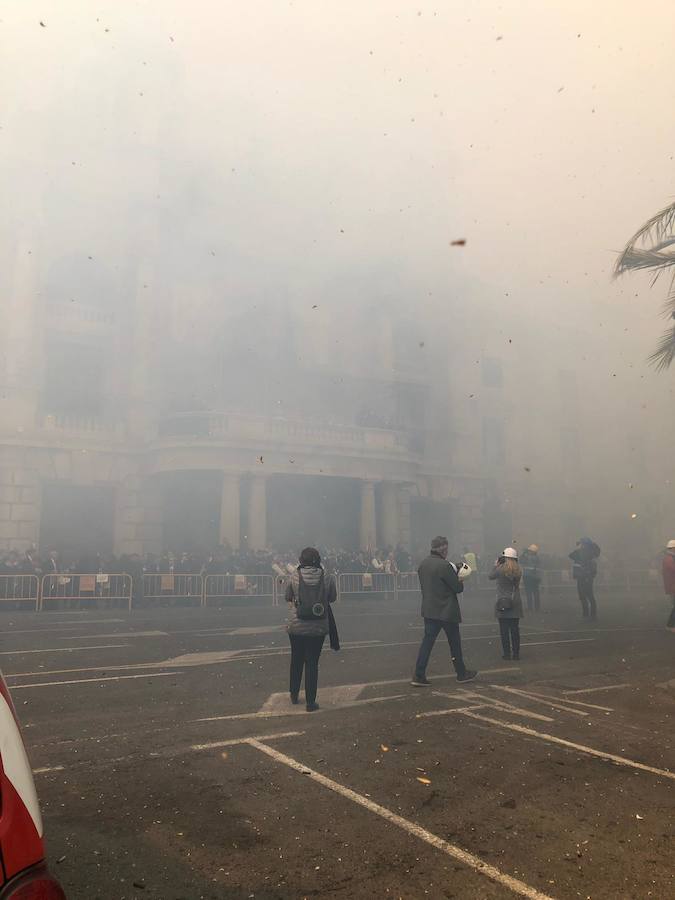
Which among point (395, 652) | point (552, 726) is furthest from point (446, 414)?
point (552, 726)

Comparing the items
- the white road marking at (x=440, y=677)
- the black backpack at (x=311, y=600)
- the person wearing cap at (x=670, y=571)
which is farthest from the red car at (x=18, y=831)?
the person wearing cap at (x=670, y=571)

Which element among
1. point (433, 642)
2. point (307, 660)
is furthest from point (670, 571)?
point (307, 660)

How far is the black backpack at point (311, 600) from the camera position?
15.1 ft

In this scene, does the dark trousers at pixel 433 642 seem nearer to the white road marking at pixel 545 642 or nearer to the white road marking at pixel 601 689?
the white road marking at pixel 601 689

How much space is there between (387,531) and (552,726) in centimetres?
1706

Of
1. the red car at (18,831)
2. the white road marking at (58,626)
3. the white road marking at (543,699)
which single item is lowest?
the white road marking at (543,699)

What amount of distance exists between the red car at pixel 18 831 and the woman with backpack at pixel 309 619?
3590 millimetres

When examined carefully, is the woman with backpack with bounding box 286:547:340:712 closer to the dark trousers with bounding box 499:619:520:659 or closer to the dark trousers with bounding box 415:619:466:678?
the dark trousers with bounding box 415:619:466:678

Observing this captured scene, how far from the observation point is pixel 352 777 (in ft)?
10.7

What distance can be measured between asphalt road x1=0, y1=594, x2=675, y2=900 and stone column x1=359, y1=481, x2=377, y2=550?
1357 centimetres

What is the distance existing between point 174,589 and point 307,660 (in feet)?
31.3

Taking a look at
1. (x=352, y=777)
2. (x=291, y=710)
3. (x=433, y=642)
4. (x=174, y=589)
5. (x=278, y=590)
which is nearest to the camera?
(x=352, y=777)

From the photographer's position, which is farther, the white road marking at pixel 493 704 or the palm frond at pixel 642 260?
the palm frond at pixel 642 260

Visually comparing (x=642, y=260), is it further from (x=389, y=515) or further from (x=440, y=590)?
(x=389, y=515)
